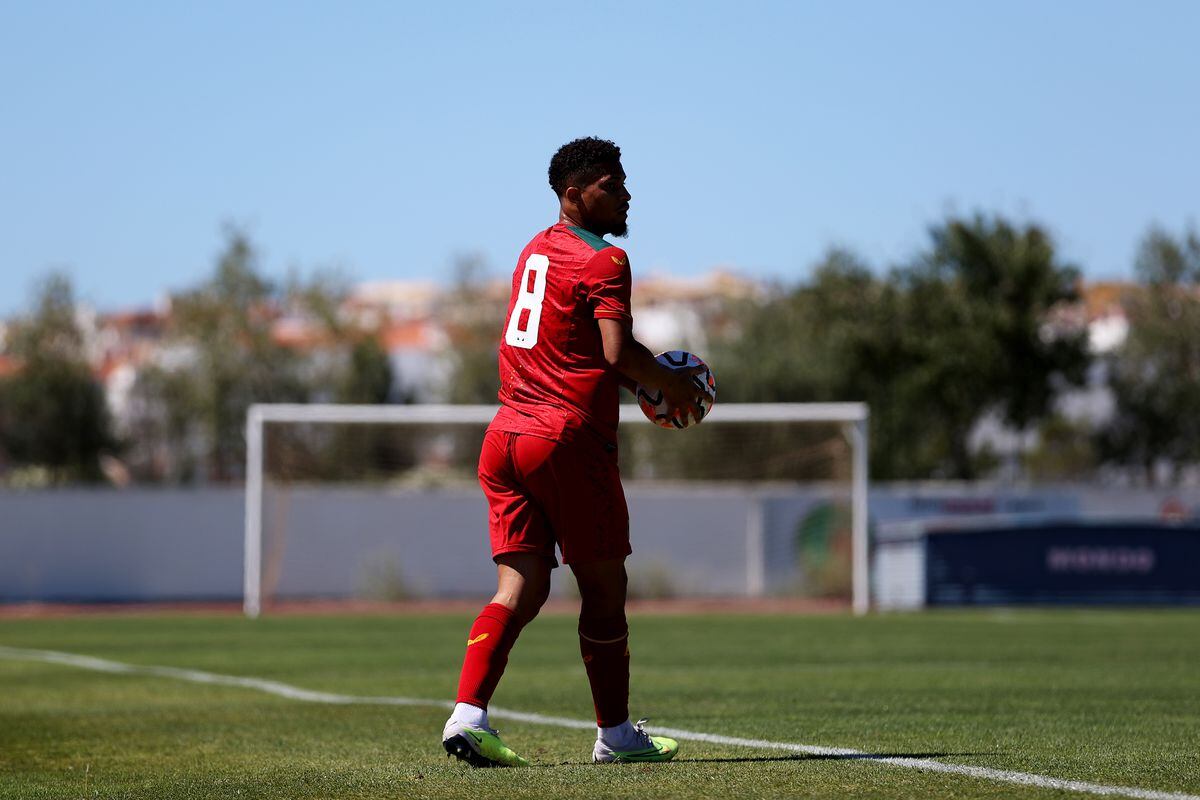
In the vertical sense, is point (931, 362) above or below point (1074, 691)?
above

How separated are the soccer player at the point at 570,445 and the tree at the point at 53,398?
5110 centimetres

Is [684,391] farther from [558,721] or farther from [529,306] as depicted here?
[558,721]

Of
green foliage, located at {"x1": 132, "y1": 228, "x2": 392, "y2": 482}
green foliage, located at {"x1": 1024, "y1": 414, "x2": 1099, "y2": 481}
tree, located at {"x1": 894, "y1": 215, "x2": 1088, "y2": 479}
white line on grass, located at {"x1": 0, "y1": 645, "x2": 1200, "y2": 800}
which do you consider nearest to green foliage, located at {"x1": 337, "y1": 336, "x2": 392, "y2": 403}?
green foliage, located at {"x1": 132, "y1": 228, "x2": 392, "y2": 482}

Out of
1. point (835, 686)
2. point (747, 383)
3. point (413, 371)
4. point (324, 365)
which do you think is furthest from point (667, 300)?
point (835, 686)

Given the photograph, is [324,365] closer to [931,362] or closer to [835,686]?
[931,362]

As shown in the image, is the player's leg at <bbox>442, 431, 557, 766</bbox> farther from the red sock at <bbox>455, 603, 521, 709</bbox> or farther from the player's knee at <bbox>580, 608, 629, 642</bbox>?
the player's knee at <bbox>580, 608, 629, 642</bbox>

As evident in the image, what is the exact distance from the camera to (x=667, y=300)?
351 feet

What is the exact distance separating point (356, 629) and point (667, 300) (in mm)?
87253

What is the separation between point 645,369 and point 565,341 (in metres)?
0.31

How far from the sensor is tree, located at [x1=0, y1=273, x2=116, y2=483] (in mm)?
54250

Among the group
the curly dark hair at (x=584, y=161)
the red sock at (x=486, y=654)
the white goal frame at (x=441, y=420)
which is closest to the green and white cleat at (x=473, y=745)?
the red sock at (x=486, y=654)

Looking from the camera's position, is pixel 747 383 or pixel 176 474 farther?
pixel 176 474

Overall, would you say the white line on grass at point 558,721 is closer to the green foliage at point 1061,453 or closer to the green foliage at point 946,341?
the green foliage at point 946,341

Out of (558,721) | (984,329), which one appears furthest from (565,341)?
(984,329)
